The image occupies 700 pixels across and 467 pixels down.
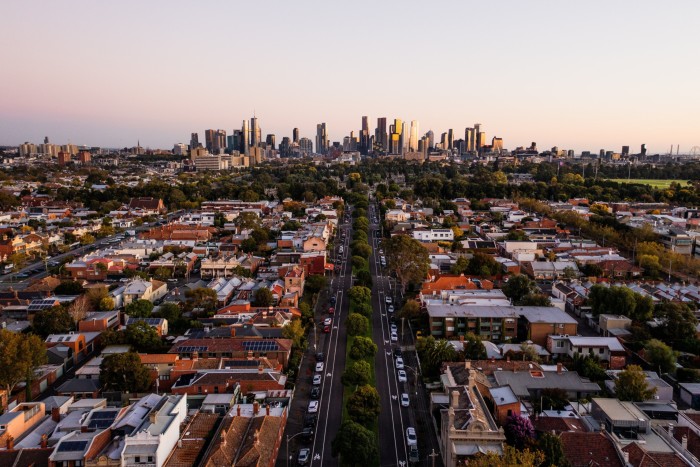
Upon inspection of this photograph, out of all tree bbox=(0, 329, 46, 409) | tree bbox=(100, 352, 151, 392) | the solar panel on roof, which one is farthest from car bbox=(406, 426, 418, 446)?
tree bbox=(0, 329, 46, 409)

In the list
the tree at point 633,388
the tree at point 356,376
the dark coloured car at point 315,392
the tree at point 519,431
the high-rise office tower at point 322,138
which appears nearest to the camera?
the tree at point 519,431

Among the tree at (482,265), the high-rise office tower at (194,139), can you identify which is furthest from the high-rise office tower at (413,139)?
the tree at (482,265)

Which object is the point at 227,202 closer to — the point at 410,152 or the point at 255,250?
the point at 255,250

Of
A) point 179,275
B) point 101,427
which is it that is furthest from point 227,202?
point 101,427

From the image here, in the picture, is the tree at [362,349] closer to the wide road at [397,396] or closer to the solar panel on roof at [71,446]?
the wide road at [397,396]

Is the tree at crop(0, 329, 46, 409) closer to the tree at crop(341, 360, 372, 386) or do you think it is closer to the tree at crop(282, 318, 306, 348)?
the tree at crop(282, 318, 306, 348)
